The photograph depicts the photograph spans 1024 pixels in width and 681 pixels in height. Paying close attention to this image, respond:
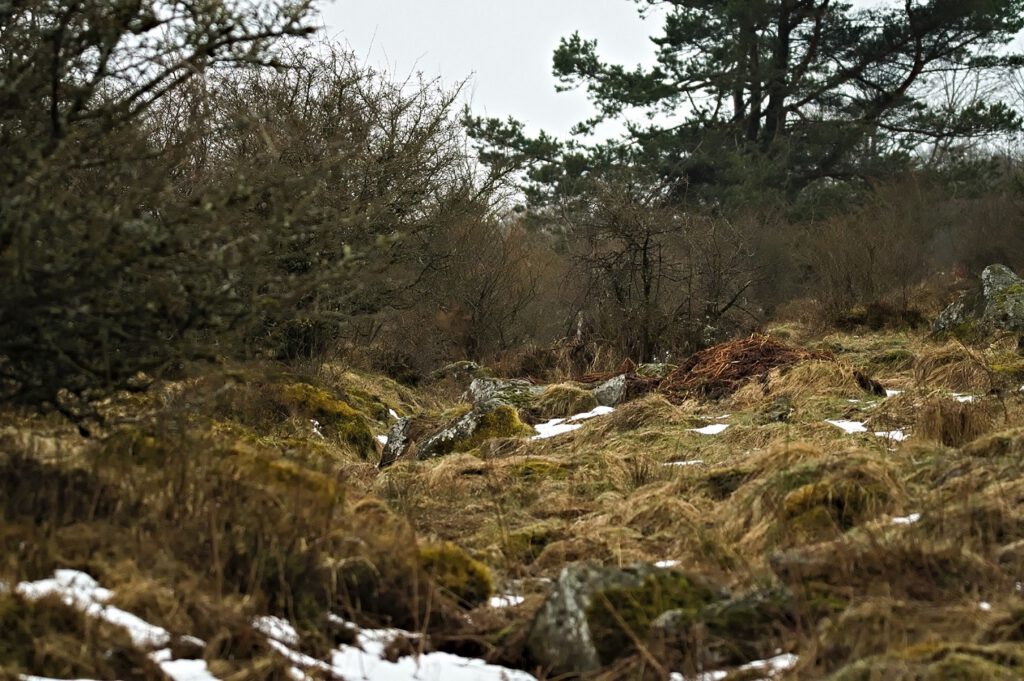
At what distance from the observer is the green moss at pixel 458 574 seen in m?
4.33

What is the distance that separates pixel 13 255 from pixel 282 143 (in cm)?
752

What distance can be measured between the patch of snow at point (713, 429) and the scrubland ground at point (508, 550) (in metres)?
1.39

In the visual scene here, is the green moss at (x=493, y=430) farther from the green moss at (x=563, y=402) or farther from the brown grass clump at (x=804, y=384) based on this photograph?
the brown grass clump at (x=804, y=384)

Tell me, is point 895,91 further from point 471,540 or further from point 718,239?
point 471,540

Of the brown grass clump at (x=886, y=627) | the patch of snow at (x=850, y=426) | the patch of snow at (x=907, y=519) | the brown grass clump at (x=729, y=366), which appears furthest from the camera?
the brown grass clump at (x=729, y=366)

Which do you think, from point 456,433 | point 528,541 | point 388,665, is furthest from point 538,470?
point 388,665

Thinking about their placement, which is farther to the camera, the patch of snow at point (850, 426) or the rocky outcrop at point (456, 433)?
the rocky outcrop at point (456, 433)

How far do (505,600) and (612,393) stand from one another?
5.98 meters

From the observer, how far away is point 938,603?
12.5ft

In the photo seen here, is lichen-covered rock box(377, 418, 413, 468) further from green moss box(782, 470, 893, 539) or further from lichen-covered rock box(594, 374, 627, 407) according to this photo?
green moss box(782, 470, 893, 539)

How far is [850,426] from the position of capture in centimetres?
784

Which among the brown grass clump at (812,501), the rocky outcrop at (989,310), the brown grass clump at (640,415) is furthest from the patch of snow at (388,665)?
the rocky outcrop at (989,310)

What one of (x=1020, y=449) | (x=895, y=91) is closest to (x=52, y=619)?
(x=1020, y=449)

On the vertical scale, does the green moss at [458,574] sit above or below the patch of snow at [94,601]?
below
